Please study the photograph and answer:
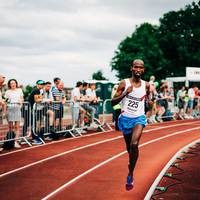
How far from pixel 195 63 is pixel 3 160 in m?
51.1

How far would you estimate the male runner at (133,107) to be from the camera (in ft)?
21.4

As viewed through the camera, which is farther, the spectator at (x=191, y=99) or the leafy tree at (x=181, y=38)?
the leafy tree at (x=181, y=38)

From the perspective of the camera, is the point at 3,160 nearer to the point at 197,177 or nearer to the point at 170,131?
the point at 197,177

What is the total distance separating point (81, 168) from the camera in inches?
352

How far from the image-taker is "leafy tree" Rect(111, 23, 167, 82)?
61469 millimetres

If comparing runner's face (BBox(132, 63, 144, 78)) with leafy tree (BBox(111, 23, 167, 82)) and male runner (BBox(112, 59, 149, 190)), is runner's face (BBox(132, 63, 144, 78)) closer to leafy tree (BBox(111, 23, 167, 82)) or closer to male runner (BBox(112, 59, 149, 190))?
male runner (BBox(112, 59, 149, 190))

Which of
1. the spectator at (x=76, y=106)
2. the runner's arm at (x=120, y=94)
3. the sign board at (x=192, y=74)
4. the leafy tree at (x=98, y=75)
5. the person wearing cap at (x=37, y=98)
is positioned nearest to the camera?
the runner's arm at (x=120, y=94)

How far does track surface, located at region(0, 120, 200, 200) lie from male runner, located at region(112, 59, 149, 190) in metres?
0.69

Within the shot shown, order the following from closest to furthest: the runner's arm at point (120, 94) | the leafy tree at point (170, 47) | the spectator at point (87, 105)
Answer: the runner's arm at point (120, 94) < the spectator at point (87, 105) < the leafy tree at point (170, 47)

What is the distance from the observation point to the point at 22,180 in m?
7.73

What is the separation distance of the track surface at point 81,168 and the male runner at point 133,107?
Result: 2.26 ft

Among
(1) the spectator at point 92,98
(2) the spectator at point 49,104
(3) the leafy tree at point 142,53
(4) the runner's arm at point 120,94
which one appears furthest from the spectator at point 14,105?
(3) the leafy tree at point 142,53

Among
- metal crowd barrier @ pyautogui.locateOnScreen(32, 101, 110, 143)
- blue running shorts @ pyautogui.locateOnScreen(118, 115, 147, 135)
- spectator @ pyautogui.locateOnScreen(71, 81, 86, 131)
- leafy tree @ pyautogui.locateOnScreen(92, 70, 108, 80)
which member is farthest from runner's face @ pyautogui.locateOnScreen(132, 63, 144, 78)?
leafy tree @ pyautogui.locateOnScreen(92, 70, 108, 80)

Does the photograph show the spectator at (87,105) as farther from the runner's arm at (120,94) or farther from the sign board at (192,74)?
the sign board at (192,74)
